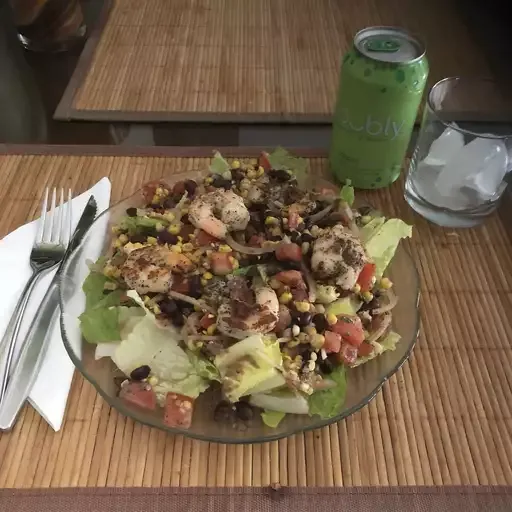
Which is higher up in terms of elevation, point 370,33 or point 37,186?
point 370,33

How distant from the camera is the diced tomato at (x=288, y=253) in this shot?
111cm

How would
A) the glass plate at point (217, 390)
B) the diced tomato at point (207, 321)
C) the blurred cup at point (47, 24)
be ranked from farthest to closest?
the blurred cup at point (47, 24) < the diced tomato at point (207, 321) < the glass plate at point (217, 390)

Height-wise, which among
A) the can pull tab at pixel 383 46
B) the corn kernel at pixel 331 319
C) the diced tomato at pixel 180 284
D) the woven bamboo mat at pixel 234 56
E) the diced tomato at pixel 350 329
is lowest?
the woven bamboo mat at pixel 234 56

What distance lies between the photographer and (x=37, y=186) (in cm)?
148

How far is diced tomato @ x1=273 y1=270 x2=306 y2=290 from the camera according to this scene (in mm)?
1074

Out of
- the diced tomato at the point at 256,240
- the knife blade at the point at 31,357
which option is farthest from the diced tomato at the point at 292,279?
the knife blade at the point at 31,357

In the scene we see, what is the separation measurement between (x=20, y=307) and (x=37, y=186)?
466 mm

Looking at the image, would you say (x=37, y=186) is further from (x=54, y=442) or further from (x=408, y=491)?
(x=408, y=491)

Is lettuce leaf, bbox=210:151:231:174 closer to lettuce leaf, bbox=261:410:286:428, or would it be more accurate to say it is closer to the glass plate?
the glass plate

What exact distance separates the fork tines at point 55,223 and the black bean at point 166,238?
24 centimetres

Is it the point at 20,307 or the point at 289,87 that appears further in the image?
the point at 289,87

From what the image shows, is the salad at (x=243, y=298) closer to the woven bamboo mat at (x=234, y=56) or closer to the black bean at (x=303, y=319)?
the black bean at (x=303, y=319)

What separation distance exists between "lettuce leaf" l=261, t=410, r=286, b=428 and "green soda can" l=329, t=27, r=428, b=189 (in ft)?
2.36

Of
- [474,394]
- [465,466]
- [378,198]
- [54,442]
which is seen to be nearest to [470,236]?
[378,198]
